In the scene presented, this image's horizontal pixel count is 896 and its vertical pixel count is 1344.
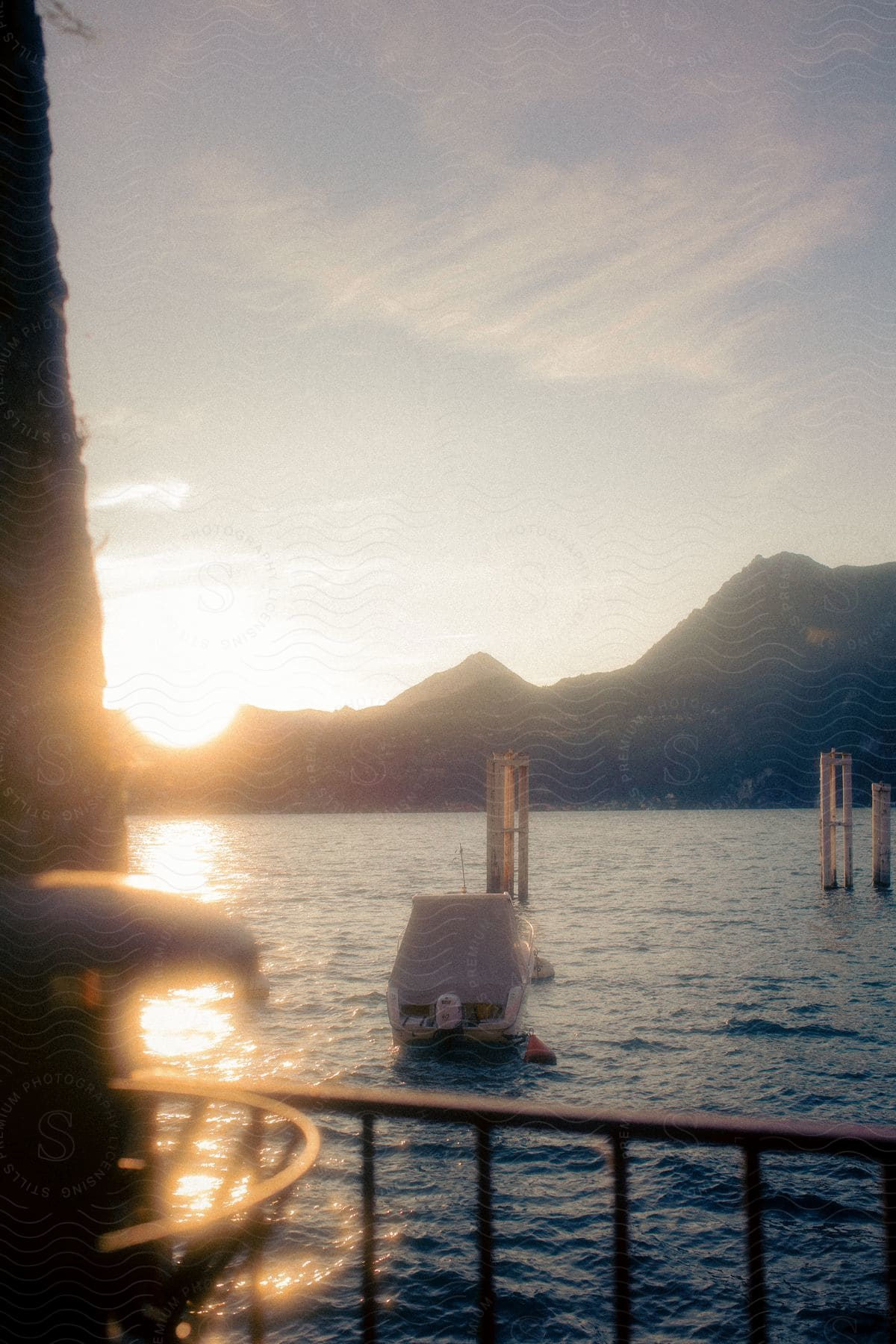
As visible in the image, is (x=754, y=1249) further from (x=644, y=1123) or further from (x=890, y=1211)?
(x=644, y=1123)

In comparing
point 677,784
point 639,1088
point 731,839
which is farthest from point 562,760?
point 639,1088

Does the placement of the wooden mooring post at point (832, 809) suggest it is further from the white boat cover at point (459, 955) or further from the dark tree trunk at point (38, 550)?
the dark tree trunk at point (38, 550)

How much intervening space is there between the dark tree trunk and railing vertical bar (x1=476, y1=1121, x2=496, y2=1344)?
157 centimetres

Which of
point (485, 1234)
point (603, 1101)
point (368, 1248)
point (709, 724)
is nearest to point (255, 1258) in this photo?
point (368, 1248)

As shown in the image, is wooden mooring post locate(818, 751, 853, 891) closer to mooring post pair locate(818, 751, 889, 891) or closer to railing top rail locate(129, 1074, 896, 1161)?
mooring post pair locate(818, 751, 889, 891)

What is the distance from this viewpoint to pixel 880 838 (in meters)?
48.2

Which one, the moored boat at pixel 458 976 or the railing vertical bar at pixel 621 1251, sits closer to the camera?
the railing vertical bar at pixel 621 1251

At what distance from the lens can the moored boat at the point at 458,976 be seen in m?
19.0

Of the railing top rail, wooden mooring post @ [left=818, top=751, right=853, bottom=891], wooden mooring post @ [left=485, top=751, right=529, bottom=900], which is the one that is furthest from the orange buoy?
wooden mooring post @ [left=818, top=751, right=853, bottom=891]

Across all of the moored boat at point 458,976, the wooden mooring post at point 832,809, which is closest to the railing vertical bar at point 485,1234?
the moored boat at point 458,976

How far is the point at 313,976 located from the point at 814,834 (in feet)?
377

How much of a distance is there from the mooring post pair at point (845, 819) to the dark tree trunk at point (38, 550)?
142ft

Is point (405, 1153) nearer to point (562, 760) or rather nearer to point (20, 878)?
point (20, 878)

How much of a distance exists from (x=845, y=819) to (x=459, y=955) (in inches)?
1304
